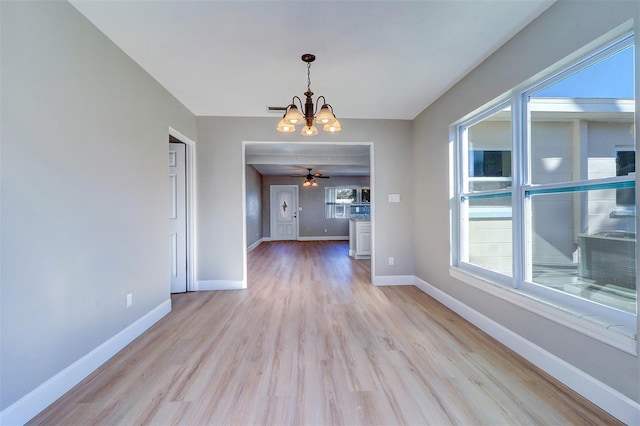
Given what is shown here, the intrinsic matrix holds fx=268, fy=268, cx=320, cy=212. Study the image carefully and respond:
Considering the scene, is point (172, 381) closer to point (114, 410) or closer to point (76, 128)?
point (114, 410)

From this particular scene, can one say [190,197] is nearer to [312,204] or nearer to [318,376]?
[318,376]

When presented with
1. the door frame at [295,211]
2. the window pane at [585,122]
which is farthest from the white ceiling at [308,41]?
the door frame at [295,211]

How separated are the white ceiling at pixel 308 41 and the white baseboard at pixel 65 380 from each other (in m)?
2.32

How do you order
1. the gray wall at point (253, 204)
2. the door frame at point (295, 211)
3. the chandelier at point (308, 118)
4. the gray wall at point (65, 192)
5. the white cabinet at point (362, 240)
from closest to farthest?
the gray wall at point (65, 192) < the chandelier at point (308, 118) < the white cabinet at point (362, 240) < the gray wall at point (253, 204) < the door frame at point (295, 211)

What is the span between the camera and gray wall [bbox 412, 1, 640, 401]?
1450 millimetres

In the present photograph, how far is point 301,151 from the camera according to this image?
18.9 ft

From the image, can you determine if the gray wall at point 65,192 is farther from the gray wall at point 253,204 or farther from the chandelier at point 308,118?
the gray wall at point 253,204

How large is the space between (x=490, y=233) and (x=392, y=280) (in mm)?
1665

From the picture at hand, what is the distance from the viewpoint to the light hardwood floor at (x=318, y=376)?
1451 mm

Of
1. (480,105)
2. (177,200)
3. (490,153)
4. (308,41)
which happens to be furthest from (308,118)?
(177,200)

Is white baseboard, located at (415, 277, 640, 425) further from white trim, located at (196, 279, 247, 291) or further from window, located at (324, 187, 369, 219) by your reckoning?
window, located at (324, 187, 369, 219)

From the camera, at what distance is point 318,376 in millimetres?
1786

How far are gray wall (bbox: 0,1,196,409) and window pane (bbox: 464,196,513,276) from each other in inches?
127

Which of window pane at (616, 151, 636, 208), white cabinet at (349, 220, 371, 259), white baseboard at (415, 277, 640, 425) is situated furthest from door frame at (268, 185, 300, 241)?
window pane at (616, 151, 636, 208)
